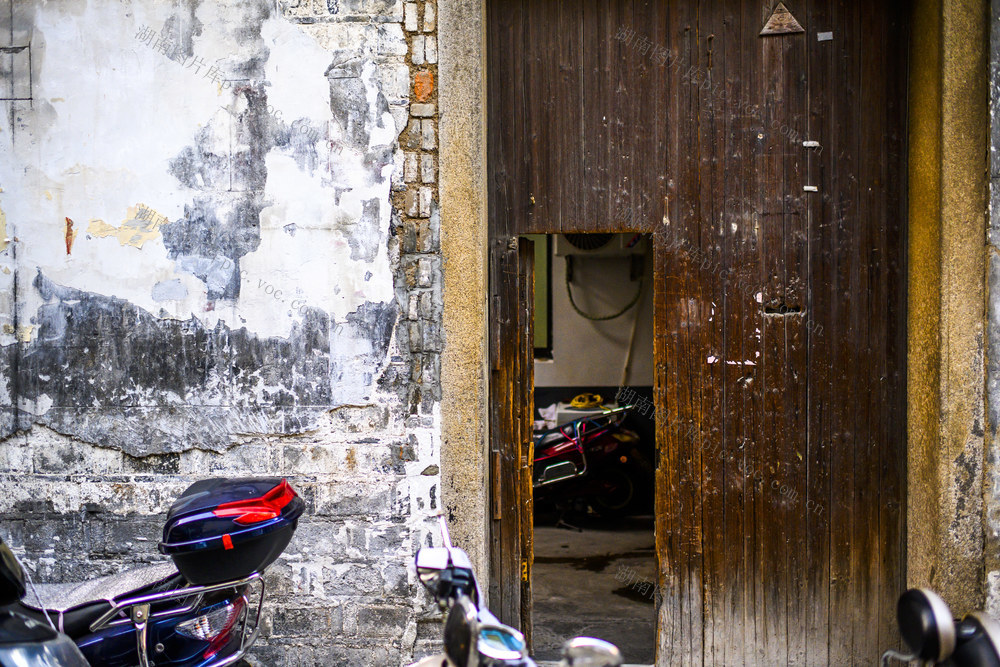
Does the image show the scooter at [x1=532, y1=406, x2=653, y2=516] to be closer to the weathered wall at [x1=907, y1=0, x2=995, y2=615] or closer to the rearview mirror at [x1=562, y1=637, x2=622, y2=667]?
the weathered wall at [x1=907, y1=0, x2=995, y2=615]

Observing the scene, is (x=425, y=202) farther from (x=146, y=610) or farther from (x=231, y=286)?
A: (x=146, y=610)

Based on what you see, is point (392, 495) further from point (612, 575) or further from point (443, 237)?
point (612, 575)

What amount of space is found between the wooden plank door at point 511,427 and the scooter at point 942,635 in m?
1.98

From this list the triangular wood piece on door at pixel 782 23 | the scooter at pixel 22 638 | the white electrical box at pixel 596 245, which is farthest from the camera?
the white electrical box at pixel 596 245

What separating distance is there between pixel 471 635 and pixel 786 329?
2.55 metres

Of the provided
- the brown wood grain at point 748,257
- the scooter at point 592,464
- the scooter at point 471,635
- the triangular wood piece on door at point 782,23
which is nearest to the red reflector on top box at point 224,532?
the scooter at point 471,635

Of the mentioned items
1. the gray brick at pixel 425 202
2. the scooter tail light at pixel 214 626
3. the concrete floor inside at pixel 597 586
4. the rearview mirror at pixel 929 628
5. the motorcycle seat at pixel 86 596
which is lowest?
the concrete floor inside at pixel 597 586

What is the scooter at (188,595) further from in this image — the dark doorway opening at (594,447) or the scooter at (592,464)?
the scooter at (592,464)

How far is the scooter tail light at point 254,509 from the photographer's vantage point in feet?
9.12

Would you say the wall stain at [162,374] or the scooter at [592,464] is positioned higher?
the wall stain at [162,374]

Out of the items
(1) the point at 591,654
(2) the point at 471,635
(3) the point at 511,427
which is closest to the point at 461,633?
(2) the point at 471,635

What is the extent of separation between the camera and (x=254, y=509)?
9.22ft

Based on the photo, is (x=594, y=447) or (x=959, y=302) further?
(x=594, y=447)

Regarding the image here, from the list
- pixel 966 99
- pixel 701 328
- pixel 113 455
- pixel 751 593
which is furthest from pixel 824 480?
pixel 113 455
